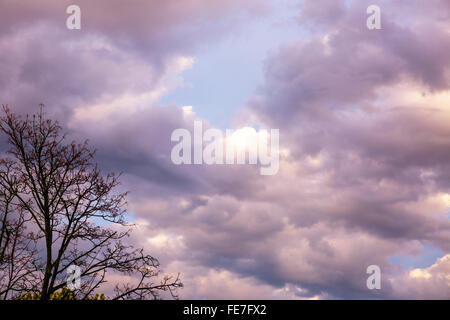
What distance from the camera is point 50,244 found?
1480 centimetres
